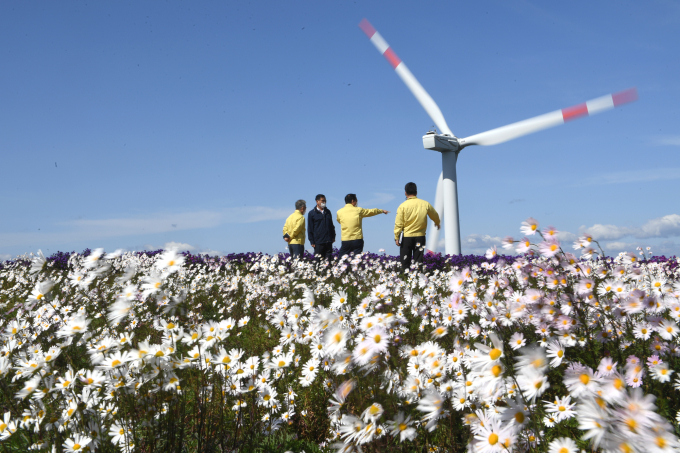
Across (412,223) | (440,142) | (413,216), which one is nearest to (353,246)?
(412,223)

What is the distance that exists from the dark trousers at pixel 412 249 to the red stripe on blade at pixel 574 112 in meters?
6.52

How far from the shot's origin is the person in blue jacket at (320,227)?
11.5m

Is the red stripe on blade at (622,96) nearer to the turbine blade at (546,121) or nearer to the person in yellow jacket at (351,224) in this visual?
the turbine blade at (546,121)

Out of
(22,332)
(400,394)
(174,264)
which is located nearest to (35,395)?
(174,264)

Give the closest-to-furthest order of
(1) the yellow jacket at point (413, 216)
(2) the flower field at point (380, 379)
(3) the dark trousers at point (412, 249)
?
(2) the flower field at point (380, 379) < (1) the yellow jacket at point (413, 216) < (3) the dark trousers at point (412, 249)

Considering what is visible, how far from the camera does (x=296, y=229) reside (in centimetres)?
1130

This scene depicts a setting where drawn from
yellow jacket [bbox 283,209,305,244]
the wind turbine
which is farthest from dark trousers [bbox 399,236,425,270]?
the wind turbine

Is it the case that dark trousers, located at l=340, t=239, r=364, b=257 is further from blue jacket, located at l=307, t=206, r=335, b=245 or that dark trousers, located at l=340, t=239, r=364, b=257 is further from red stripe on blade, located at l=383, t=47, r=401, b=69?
red stripe on blade, located at l=383, t=47, r=401, b=69

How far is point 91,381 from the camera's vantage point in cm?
242

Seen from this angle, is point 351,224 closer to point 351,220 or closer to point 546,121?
point 351,220

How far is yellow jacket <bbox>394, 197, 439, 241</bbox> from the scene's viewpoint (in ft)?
33.2

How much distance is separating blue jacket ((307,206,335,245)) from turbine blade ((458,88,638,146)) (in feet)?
24.3

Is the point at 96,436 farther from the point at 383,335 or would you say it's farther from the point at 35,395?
the point at 383,335

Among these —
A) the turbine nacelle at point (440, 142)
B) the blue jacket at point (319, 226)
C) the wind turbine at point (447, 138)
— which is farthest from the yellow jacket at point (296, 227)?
the turbine nacelle at point (440, 142)
